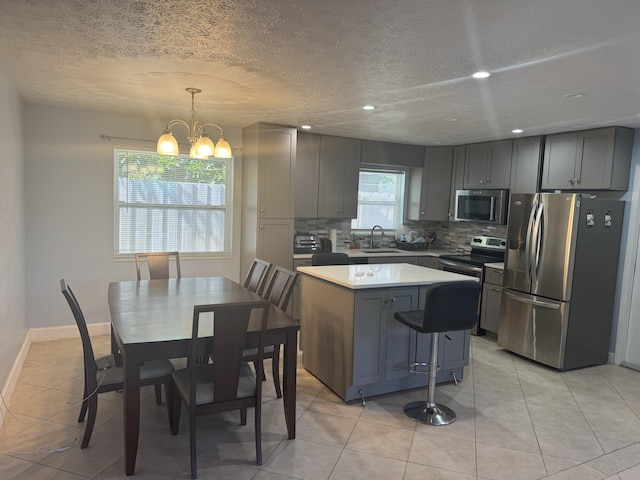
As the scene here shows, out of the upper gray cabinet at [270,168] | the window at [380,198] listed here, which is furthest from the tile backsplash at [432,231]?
the upper gray cabinet at [270,168]

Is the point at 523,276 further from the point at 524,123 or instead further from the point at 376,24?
the point at 376,24

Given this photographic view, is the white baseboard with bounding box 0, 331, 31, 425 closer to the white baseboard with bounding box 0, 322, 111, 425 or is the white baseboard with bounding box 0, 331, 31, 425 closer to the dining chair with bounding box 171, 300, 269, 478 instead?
the white baseboard with bounding box 0, 322, 111, 425

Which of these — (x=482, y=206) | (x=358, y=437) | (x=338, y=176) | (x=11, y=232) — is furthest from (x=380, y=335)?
(x=11, y=232)

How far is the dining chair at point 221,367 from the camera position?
220 centimetres

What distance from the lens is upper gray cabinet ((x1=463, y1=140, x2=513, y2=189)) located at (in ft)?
16.6

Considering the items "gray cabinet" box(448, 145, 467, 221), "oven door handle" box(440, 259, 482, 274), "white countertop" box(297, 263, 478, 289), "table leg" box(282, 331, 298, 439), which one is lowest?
"table leg" box(282, 331, 298, 439)

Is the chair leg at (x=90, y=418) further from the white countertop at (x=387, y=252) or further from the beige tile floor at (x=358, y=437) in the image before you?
the white countertop at (x=387, y=252)

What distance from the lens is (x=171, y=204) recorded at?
483 cm

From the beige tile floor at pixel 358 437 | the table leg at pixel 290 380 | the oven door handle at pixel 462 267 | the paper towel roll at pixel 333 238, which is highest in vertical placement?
the paper towel roll at pixel 333 238

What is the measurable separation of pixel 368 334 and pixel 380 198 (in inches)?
134

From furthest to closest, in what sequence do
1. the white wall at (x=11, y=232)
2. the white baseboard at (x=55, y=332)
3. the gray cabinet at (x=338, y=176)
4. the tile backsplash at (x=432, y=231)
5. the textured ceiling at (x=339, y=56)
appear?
the tile backsplash at (x=432, y=231) → the gray cabinet at (x=338, y=176) → the white baseboard at (x=55, y=332) → the white wall at (x=11, y=232) → the textured ceiling at (x=339, y=56)

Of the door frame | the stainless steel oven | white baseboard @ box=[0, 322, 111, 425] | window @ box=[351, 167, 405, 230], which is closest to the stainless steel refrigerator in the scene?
the door frame

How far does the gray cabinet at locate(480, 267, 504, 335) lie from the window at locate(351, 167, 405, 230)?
185cm

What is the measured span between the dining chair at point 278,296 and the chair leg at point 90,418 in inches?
36.3
